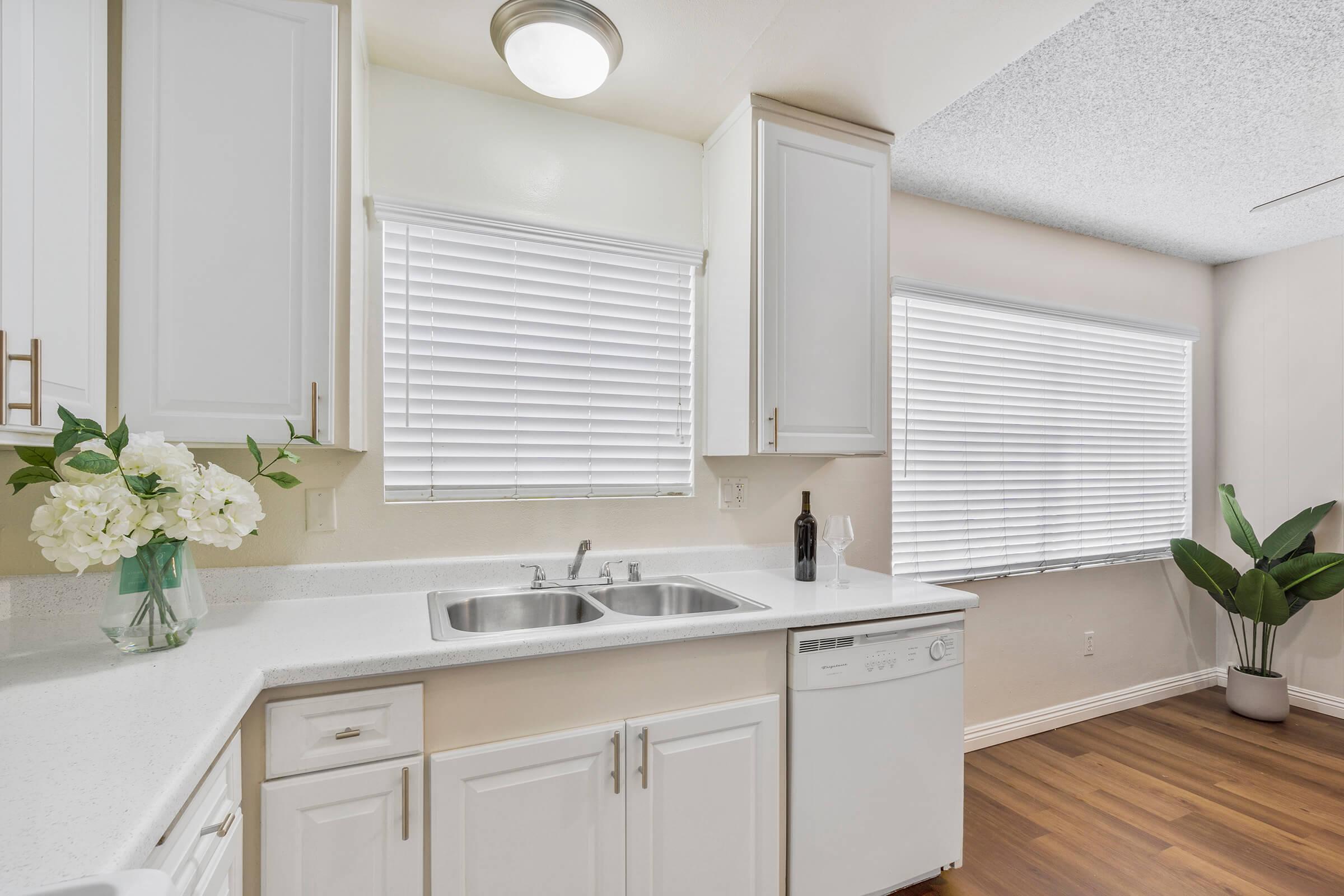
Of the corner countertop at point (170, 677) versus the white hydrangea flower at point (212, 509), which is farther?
the white hydrangea flower at point (212, 509)

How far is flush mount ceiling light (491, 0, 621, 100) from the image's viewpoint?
156cm

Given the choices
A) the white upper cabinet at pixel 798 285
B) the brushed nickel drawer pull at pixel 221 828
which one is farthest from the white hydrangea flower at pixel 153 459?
the white upper cabinet at pixel 798 285

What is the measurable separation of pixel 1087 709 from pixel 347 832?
352 centimetres

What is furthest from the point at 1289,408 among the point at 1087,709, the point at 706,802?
the point at 706,802

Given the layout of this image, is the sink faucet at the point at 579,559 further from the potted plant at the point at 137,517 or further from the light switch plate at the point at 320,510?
the potted plant at the point at 137,517

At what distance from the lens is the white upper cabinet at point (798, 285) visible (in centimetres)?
200

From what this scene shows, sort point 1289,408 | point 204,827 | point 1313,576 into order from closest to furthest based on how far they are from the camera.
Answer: point 204,827 < point 1313,576 < point 1289,408

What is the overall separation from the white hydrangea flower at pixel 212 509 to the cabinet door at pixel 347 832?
486mm

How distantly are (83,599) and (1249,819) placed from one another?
12.5 feet

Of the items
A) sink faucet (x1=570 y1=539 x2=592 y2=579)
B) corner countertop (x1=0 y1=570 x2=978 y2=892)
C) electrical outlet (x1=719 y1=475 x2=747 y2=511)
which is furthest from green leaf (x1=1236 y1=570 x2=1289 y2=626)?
sink faucet (x1=570 y1=539 x2=592 y2=579)

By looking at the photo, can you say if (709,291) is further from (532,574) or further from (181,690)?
(181,690)

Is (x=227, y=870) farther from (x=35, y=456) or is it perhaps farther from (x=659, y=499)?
(x=659, y=499)

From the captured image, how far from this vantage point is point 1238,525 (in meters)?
3.43

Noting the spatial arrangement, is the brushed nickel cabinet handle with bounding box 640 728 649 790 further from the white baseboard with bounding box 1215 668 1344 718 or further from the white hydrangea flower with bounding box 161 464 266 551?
the white baseboard with bounding box 1215 668 1344 718
